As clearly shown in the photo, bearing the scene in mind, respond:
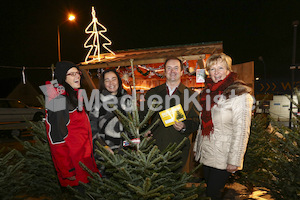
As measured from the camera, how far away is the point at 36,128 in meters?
3.70

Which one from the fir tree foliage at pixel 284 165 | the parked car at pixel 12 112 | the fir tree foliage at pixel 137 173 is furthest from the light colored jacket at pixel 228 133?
the parked car at pixel 12 112

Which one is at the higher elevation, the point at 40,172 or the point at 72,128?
the point at 72,128

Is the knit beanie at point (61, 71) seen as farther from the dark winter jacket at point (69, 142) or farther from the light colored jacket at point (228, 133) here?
the light colored jacket at point (228, 133)

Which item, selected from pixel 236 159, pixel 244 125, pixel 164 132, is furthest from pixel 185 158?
pixel 244 125

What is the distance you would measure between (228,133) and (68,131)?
178 cm

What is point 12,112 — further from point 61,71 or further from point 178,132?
point 178,132

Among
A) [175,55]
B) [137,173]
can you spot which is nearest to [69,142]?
[137,173]

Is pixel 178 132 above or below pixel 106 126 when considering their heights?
below

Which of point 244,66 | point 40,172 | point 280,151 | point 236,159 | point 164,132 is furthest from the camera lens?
point 244,66

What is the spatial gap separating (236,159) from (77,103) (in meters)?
1.85

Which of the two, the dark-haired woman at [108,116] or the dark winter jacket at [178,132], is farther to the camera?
the dark winter jacket at [178,132]

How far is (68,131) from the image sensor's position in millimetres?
2256

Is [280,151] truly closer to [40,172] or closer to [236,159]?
[236,159]

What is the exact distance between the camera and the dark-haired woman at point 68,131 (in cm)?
210
